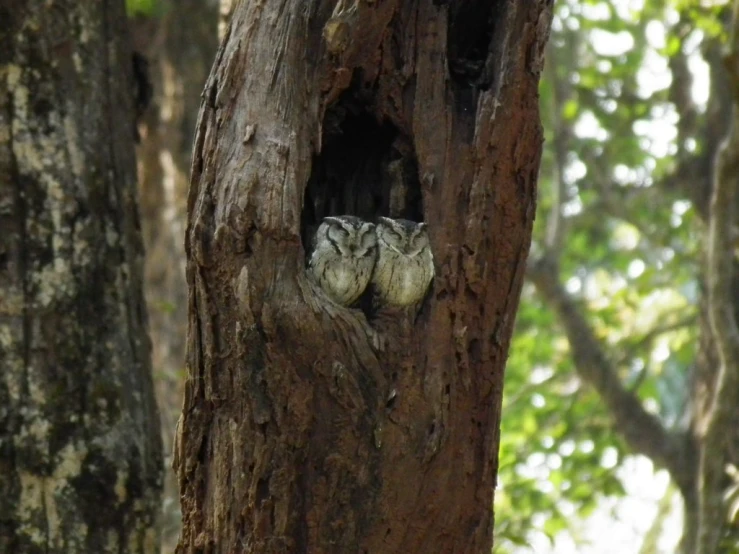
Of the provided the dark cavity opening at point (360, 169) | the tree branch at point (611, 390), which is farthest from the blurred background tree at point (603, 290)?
the dark cavity opening at point (360, 169)

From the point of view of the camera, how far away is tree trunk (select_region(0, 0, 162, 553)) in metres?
3.57

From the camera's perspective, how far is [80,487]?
141 inches

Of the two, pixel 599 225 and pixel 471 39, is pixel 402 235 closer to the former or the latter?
pixel 471 39

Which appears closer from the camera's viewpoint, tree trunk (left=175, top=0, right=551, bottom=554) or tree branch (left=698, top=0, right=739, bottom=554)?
tree trunk (left=175, top=0, right=551, bottom=554)

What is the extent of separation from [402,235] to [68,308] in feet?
3.92

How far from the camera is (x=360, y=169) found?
12.5 ft

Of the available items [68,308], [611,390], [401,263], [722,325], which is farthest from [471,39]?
[611,390]

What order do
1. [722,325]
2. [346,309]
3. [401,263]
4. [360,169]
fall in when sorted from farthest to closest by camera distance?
[722,325], [360,169], [401,263], [346,309]

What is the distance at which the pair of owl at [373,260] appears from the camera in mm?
3275

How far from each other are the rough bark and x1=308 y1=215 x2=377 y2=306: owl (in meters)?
2.98

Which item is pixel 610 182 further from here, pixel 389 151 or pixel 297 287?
pixel 297 287

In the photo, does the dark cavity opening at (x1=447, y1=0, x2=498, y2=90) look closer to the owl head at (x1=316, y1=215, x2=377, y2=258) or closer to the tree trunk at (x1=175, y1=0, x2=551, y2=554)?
the tree trunk at (x1=175, y1=0, x2=551, y2=554)

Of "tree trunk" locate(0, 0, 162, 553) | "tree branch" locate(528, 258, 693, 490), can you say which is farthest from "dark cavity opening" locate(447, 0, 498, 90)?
"tree branch" locate(528, 258, 693, 490)

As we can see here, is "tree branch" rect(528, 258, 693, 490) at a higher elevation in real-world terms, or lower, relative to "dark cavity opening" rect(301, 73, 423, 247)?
lower
